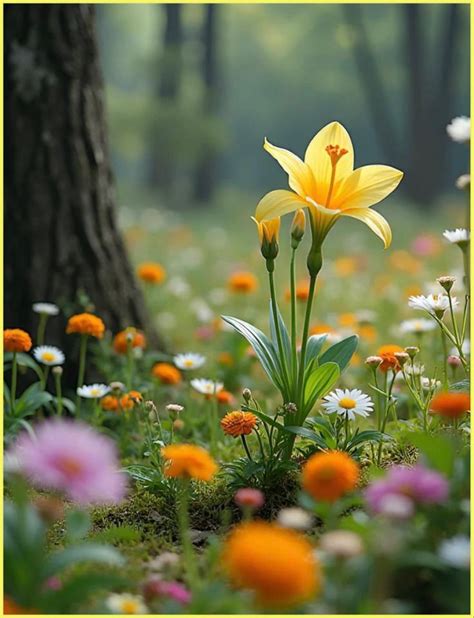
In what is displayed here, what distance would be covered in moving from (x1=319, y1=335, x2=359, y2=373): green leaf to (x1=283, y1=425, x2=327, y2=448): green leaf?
17cm

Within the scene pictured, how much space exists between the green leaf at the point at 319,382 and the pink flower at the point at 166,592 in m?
0.47

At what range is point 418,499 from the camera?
2.96 ft

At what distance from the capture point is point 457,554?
0.89m

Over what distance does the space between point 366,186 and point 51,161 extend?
3.53 ft

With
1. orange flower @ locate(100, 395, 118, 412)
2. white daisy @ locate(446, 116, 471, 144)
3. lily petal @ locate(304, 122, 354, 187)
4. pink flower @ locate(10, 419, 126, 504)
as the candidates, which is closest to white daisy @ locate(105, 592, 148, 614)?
pink flower @ locate(10, 419, 126, 504)

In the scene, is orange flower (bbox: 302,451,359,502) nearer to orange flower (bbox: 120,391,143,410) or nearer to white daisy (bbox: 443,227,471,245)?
white daisy (bbox: 443,227,471,245)

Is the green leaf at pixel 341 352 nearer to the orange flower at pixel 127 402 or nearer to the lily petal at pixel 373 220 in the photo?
the lily petal at pixel 373 220

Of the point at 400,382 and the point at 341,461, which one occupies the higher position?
the point at 400,382

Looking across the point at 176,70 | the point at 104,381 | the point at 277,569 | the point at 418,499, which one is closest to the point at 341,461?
the point at 418,499

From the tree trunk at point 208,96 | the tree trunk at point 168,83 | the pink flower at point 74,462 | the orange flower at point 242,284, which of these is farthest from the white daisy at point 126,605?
the tree trunk at point 208,96

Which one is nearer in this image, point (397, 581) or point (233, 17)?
point (397, 581)

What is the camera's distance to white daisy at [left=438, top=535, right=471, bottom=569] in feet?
2.91

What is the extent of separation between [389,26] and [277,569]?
1071 cm

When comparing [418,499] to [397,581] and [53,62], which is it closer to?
[397,581]
